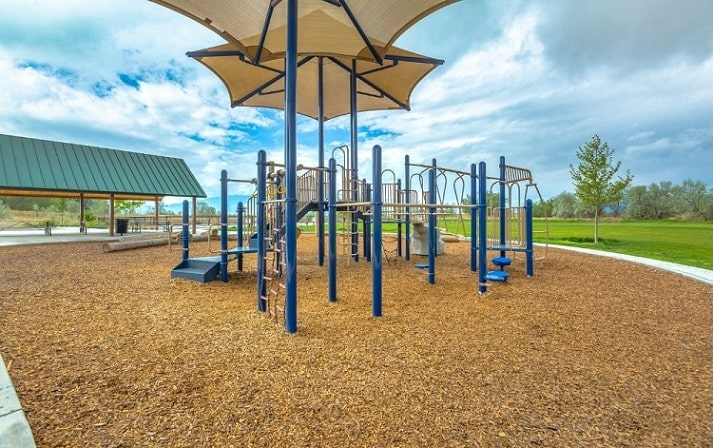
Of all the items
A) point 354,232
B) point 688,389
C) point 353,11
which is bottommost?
point 688,389

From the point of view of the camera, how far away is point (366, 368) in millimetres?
2764

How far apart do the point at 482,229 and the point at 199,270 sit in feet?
17.4

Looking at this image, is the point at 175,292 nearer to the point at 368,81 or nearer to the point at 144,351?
the point at 144,351

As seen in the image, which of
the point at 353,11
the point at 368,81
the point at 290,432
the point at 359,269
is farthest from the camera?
the point at 368,81

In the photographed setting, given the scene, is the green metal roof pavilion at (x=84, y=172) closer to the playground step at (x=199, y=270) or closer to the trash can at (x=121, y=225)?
the trash can at (x=121, y=225)

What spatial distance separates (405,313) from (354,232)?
4.85 metres

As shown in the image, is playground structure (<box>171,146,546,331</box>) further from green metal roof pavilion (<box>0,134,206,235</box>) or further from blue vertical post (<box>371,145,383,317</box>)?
green metal roof pavilion (<box>0,134,206,235</box>)

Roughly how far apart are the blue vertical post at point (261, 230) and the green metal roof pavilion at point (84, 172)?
519 inches

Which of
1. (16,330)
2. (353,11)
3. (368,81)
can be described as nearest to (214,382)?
(16,330)

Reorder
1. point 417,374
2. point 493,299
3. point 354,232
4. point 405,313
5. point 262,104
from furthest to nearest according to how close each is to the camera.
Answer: point 262,104 → point 354,232 → point 493,299 → point 405,313 → point 417,374

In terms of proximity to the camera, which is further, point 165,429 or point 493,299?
point 493,299

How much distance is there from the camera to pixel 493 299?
5.07 meters

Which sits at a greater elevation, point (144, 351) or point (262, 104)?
point (262, 104)

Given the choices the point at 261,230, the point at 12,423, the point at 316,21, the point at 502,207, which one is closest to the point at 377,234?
the point at 261,230
